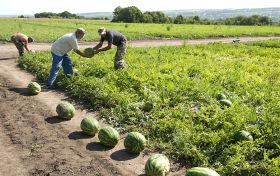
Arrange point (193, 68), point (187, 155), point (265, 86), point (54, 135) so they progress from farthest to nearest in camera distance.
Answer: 1. point (193, 68)
2. point (265, 86)
3. point (54, 135)
4. point (187, 155)

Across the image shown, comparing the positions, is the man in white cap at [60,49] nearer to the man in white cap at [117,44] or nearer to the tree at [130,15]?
the man in white cap at [117,44]

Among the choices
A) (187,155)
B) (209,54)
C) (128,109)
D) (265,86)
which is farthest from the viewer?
(209,54)

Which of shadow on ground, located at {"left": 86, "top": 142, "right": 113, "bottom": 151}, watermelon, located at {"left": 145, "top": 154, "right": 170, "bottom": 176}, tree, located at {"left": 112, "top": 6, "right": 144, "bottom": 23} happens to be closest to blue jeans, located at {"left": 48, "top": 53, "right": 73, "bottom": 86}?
shadow on ground, located at {"left": 86, "top": 142, "right": 113, "bottom": 151}

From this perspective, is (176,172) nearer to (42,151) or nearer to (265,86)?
(42,151)

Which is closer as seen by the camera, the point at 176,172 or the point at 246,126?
the point at 176,172

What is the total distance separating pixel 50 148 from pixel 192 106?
12.0 ft

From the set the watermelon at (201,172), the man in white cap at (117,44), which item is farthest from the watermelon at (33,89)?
the watermelon at (201,172)

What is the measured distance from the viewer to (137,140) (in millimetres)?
7082

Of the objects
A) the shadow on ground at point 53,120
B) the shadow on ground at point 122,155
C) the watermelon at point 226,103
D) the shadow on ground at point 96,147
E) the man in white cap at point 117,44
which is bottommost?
the shadow on ground at point 122,155

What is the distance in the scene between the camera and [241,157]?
6.41 m

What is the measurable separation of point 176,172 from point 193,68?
7454mm

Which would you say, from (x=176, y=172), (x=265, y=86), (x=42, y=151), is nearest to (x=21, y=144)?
(x=42, y=151)

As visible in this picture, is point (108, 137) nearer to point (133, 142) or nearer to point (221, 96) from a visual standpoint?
point (133, 142)

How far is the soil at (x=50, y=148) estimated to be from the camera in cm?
656
